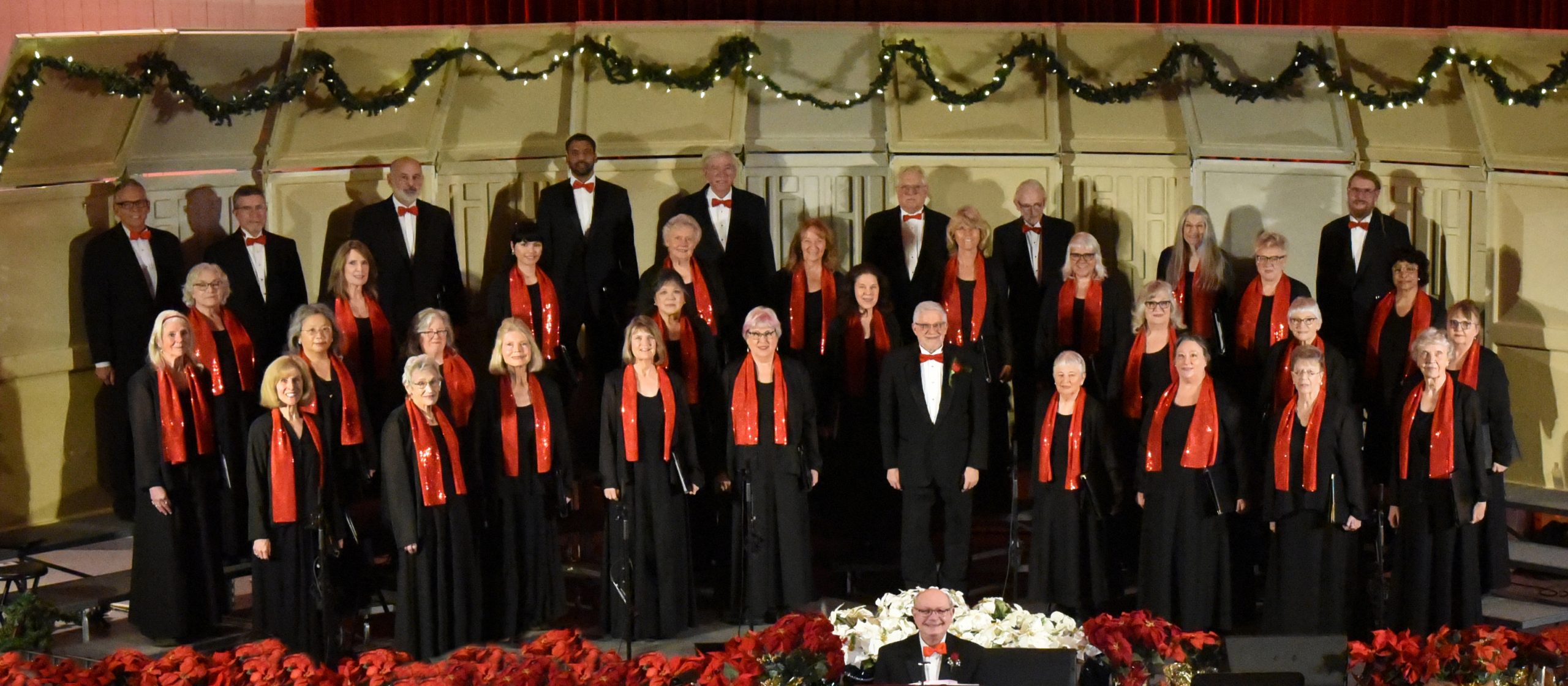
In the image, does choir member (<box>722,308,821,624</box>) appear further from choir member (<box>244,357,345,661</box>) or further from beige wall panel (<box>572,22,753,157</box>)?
beige wall panel (<box>572,22,753,157</box>)

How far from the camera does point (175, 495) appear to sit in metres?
6.66

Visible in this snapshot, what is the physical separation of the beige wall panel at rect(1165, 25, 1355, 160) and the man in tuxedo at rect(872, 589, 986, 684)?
4028 millimetres

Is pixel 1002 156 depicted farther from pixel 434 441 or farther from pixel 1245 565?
pixel 434 441

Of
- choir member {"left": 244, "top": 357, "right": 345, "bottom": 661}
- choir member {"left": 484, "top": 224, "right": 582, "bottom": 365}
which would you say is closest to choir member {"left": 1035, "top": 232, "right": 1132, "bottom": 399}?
choir member {"left": 484, "top": 224, "right": 582, "bottom": 365}

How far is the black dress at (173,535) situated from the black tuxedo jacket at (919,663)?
9.22 ft

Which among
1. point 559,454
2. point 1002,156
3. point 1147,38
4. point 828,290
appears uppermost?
point 1147,38

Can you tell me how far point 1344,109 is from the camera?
8.55 meters

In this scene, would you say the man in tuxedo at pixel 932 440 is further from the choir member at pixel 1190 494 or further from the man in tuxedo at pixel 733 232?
the man in tuxedo at pixel 733 232

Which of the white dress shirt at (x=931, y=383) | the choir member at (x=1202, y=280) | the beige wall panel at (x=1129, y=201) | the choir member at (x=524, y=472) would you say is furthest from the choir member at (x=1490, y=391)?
the choir member at (x=524, y=472)

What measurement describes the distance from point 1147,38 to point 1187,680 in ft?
13.6

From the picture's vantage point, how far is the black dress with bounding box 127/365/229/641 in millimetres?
6570

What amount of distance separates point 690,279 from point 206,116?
2.57 metres

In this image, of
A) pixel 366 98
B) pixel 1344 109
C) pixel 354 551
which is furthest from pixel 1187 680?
pixel 366 98

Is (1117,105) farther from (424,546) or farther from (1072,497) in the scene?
(424,546)
